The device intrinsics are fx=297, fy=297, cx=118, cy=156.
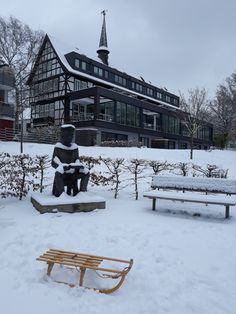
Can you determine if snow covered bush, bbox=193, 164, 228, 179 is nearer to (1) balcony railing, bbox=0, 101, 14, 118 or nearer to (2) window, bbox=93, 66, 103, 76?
(1) balcony railing, bbox=0, 101, 14, 118

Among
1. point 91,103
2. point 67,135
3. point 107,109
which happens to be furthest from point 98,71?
point 67,135

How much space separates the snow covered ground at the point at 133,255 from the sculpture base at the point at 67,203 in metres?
0.19

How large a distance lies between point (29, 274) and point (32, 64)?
3359cm

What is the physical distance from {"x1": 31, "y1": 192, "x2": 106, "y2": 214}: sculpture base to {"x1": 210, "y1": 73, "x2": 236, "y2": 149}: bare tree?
37092mm

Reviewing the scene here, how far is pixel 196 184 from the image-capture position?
846 cm

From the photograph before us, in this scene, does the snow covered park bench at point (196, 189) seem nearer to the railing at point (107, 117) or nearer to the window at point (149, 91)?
the railing at point (107, 117)

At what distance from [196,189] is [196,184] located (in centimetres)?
14

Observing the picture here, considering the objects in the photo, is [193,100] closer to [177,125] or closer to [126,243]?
[177,125]

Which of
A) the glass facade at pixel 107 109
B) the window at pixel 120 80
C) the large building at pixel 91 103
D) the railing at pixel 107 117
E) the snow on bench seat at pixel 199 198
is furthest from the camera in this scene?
the window at pixel 120 80

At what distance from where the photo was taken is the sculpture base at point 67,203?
732 centimetres

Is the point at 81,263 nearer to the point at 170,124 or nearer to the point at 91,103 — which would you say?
the point at 91,103

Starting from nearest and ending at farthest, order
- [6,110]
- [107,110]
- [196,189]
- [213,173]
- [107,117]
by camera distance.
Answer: [196,189] < [213,173] < [6,110] < [107,117] < [107,110]

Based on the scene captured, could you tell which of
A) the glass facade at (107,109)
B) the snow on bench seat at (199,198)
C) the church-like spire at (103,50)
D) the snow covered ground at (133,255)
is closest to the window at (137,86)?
the church-like spire at (103,50)

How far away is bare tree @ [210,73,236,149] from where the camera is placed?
4244 cm
